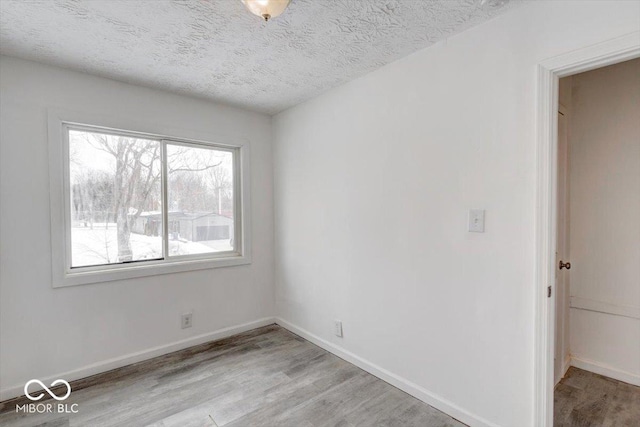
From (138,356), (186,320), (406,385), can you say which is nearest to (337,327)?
(406,385)

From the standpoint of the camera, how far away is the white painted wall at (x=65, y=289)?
2191mm

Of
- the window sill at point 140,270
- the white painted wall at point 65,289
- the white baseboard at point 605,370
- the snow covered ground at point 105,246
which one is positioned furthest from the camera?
the snow covered ground at point 105,246

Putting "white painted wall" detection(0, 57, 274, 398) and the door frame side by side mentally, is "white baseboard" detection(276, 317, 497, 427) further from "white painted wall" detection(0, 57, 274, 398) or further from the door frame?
"white painted wall" detection(0, 57, 274, 398)

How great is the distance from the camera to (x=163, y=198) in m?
2.92

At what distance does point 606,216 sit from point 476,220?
4.83 feet

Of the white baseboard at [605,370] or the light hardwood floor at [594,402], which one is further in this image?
the white baseboard at [605,370]

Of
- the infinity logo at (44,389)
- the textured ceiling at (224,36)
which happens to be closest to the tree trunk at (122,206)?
the textured ceiling at (224,36)

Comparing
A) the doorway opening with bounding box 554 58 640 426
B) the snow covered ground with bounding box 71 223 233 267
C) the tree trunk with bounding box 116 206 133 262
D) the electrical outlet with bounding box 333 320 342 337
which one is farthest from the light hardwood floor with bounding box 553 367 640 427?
the tree trunk with bounding box 116 206 133 262

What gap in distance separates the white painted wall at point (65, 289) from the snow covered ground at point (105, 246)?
21cm

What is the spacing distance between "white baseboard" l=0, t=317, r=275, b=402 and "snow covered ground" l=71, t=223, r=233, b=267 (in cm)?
84

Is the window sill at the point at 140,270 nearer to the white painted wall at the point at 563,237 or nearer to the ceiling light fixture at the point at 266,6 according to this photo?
the ceiling light fixture at the point at 266,6

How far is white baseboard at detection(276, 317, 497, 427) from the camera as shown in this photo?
1899mm

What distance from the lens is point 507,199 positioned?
1740mm

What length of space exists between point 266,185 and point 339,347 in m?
1.96
